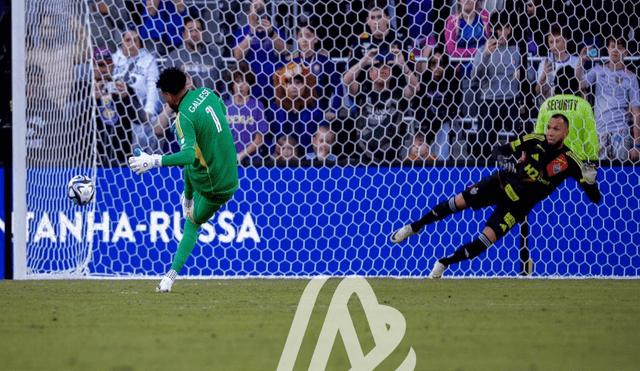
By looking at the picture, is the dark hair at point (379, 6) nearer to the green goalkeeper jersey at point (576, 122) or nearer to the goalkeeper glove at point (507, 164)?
the green goalkeeper jersey at point (576, 122)

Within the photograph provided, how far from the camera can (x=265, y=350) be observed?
3.82 meters

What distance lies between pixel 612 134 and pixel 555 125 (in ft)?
4.43

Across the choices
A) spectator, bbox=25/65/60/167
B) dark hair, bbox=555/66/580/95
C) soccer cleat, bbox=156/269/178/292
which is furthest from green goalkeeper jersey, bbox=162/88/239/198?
dark hair, bbox=555/66/580/95

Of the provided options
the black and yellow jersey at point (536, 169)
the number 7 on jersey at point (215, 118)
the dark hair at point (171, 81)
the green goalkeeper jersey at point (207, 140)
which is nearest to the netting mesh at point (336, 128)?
the black and yellow jersey at point (536, 169)

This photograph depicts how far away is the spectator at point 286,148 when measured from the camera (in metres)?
8.70

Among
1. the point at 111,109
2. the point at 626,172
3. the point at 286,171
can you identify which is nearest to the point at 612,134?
→ the point at 626,172

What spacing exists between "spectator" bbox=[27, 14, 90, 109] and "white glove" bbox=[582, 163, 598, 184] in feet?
15.3

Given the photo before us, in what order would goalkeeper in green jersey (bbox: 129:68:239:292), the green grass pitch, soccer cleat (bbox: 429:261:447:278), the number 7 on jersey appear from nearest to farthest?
the green grass pitch, goalkeeper in green jersey (bbox: 129:68:239:292), the number 7 on jersey, soccer cleat (bbox: 429:261:447:278)

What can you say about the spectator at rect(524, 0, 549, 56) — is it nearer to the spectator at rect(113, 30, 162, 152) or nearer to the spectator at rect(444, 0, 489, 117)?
the spectator at rect(444, 0, 489, 117)

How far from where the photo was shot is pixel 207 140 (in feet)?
21.8

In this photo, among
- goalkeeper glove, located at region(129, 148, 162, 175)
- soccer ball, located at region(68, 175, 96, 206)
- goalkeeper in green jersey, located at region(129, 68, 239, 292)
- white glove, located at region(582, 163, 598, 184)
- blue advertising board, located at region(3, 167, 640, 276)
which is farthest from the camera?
blue advertising board, located at region(3, 167, 640, 276)

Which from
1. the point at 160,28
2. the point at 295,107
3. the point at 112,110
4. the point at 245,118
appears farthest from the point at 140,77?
the point at 295,107

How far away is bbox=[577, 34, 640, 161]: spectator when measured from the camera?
862 cm

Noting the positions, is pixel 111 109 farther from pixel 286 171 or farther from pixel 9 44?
pixel 286 171
